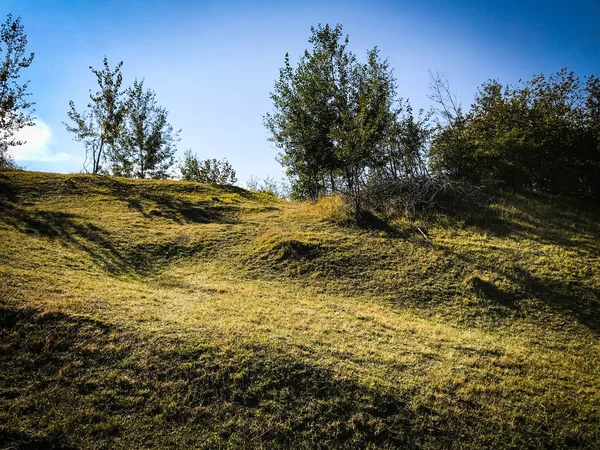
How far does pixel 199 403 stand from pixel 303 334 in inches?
117

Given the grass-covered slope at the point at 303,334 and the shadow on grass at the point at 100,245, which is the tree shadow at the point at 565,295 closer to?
the grass-covered slope at the point at 303,334

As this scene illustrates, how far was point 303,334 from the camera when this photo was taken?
303 inches

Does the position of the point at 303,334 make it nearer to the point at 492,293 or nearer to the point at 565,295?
the point at 492,293

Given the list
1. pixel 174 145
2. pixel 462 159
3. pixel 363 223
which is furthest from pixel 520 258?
pixel 174 145

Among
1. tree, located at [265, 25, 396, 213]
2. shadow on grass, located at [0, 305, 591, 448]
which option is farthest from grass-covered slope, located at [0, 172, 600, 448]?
tree, located at [265, 25, 396, 213]

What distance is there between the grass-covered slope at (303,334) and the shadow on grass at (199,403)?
0.03 meters

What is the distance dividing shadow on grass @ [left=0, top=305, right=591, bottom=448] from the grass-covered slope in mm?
27

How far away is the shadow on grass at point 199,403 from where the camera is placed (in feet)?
15.7

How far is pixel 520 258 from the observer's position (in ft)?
40.7

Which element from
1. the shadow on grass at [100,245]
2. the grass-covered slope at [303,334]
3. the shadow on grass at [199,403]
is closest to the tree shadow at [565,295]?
the grass-covered slope at [303,334]

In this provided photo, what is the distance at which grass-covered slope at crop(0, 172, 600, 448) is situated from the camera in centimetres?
510

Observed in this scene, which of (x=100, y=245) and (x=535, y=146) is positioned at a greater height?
(x=535, y=146)

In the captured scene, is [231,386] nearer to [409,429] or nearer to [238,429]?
[238,429]

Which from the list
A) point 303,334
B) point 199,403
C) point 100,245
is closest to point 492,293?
point 303,334
